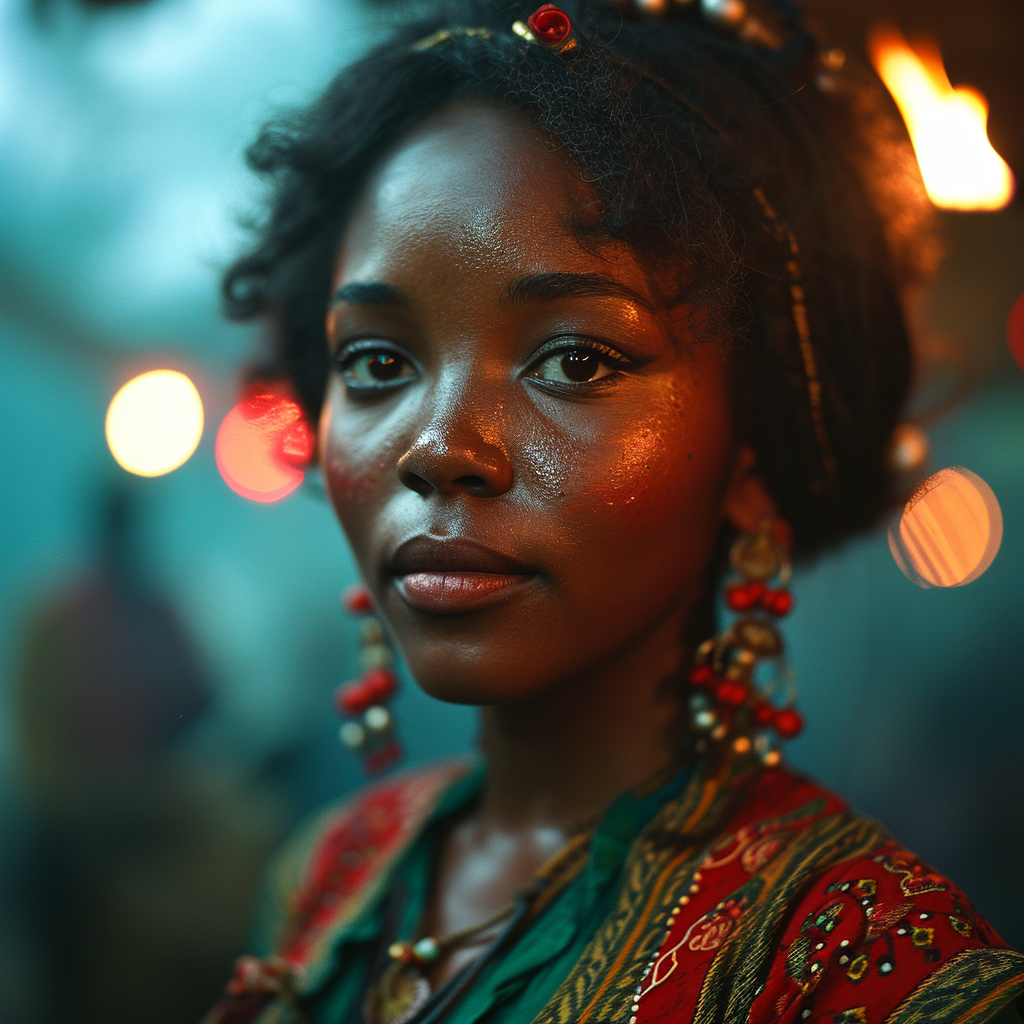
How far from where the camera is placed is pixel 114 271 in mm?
1812

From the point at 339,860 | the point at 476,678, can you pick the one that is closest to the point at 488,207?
the point at 476,678

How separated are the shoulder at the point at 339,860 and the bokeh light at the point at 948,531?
0.75m

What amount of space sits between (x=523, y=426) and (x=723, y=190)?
337mm

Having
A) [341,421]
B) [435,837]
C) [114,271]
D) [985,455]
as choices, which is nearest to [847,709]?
[985,455]

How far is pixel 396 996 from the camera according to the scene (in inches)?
39.3

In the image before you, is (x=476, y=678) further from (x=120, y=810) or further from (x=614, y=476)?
(x=120, y=810)

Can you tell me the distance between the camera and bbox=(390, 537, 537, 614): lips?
0.82 m

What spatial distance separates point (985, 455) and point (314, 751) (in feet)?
4.75

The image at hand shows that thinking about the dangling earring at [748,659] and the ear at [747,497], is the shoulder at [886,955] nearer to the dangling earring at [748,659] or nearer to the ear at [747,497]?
the dangling earring at [748,659]

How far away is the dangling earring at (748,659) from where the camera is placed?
1.00 metres

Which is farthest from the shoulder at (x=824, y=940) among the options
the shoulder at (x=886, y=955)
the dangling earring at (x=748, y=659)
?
the dangling earring at (x=748, y=659)

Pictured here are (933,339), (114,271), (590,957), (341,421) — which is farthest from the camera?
(114,271)

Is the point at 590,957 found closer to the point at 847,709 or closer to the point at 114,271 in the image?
the point at 847,709

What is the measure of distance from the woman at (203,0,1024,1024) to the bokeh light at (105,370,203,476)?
83 cm
